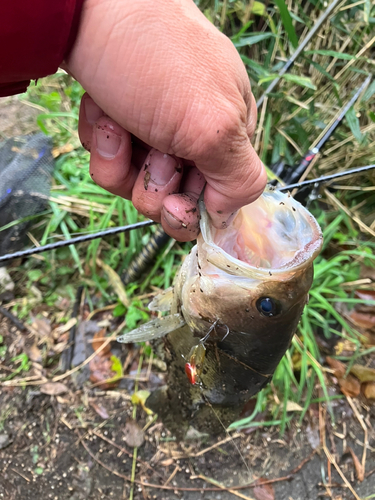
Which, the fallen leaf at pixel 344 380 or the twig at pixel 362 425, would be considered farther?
the fallen leaf at pixel 344 380

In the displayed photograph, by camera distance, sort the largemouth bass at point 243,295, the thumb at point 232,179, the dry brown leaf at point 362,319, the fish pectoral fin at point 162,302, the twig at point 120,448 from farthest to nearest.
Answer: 1. the dry brown leaf at point 362,319
2. the twig at point 120,448
3. the fish pectoral fin at point 162,302
4. the largemouth bass at point 243,295
5. the thumb at point 232,179

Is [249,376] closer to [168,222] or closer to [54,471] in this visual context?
[168,222]

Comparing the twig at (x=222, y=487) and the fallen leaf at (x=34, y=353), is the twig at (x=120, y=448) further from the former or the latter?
the fallen leaf at (x=34, y=353)

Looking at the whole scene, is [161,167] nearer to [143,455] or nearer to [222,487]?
[143,455]

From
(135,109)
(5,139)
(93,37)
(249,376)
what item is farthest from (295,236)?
(5,139)

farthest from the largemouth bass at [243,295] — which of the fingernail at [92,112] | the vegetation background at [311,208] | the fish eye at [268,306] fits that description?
the vegetation background at [311,208]
